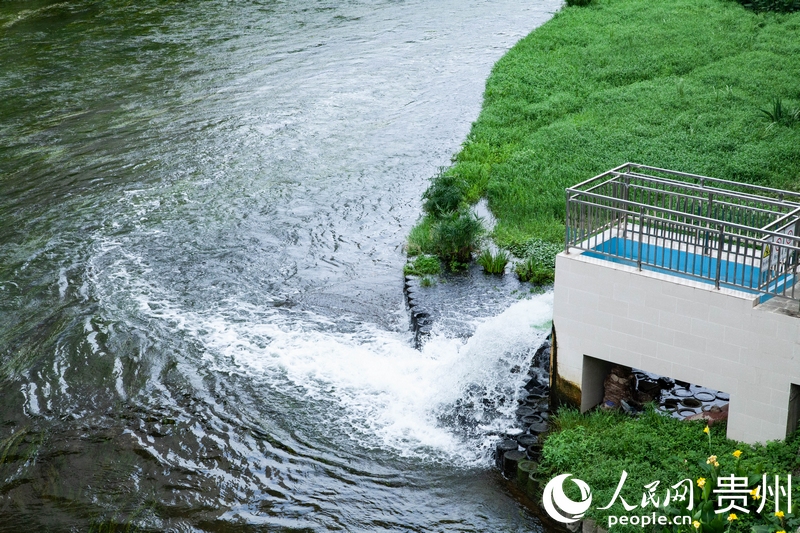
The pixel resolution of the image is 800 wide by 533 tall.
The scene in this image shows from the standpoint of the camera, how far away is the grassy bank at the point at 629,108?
1791 centimetres

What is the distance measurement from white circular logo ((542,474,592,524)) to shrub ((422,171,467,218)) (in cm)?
876

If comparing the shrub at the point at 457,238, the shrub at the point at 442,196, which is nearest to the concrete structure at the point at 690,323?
the shrub at the point at 457,238

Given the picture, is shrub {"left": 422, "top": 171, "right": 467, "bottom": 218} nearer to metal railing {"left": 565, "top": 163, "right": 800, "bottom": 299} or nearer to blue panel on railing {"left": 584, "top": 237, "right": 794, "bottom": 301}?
metal railing {"left": 565, "top": 163, "right": 800, "bottom": 299}

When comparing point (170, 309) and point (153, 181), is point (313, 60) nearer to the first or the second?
point (153, 181)

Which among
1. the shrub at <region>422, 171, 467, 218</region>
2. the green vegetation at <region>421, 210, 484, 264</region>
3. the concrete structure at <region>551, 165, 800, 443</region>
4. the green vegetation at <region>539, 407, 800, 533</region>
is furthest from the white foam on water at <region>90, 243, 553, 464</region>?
the shrub at <region>422, 171, 467, 218</region>

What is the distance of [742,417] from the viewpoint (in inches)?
360

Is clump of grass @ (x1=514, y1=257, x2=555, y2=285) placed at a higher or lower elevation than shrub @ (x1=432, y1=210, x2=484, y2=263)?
lower

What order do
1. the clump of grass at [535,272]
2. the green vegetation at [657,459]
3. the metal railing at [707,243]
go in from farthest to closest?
the clump of grass at [535,272]
the metal railing at [707,243]
the green vegetation at [657,459]

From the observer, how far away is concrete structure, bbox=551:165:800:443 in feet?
28.7

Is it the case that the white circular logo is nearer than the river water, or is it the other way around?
the white circular logo

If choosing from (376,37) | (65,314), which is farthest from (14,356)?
(376,37)

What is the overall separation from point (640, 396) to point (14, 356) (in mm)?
10172

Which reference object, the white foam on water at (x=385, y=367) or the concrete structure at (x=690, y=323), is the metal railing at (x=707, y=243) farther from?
the white foam on water at (x=385, y=367)

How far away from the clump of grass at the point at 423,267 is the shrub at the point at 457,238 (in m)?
0.27
